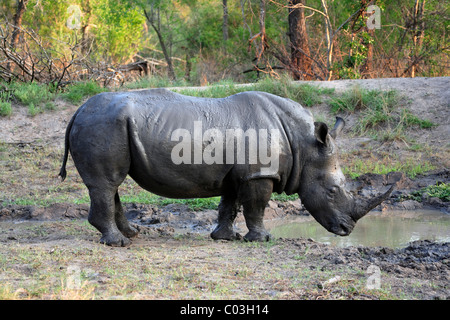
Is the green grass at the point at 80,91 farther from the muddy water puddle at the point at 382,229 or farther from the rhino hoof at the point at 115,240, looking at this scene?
the rhino hoof at the point at 115,240

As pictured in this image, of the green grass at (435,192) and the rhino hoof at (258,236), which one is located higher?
the rhino hoof at (258,236)

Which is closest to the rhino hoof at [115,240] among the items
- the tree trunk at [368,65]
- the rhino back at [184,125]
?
the rhino back at [184,125]

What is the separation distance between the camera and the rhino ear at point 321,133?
5996 mm

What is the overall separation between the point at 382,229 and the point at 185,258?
3.11 m

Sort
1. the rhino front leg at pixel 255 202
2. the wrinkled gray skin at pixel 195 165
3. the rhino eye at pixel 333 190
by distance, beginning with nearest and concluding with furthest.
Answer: the wrinkled gray skin at pixel 195 165
the rhino front leg at pixel 255 202
the rhino eye at pixel 333 190

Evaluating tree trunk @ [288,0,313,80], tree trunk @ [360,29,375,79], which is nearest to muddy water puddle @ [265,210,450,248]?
tree trunk @ [360,29,375,79]

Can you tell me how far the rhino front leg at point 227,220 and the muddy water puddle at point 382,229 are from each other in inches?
32.2

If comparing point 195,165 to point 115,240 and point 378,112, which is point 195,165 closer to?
point 115,240

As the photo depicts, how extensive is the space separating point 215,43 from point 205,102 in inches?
621

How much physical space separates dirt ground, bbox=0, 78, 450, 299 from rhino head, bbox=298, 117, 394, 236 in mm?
323

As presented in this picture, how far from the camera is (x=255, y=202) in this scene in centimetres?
603

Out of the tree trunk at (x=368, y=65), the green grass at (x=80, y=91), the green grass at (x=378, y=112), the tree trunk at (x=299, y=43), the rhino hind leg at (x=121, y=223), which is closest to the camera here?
the rhino hind leg at (x=121, y=223)
